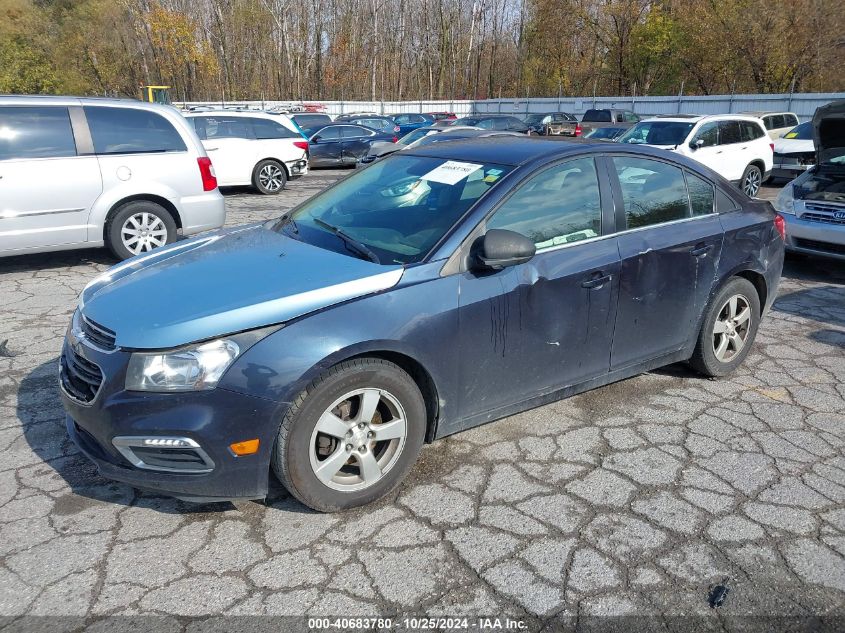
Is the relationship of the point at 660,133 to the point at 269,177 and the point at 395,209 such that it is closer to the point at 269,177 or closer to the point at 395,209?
the point at 269,177

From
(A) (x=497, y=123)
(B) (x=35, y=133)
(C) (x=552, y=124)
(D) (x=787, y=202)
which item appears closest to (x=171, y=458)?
(B) (x=35, y=133)

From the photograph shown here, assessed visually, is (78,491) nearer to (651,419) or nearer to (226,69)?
(651,419)

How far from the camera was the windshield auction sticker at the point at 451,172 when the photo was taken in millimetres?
3695

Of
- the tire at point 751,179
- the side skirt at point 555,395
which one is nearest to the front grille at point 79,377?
the side skirt at point 555,395

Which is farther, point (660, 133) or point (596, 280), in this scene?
point (660, 133)

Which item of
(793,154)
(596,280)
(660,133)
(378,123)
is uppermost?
(378,123)

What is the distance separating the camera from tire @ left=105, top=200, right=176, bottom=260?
7.28m

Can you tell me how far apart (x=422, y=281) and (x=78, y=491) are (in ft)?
6.50

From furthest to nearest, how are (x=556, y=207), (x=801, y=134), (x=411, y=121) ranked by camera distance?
(x=411, y=121)
(x=801, y=134)
(x=556, y=207)

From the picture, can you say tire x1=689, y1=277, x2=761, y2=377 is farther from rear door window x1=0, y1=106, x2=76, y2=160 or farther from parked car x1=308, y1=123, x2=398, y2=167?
parked car x1=308, y1=123, x2=398, y2=167

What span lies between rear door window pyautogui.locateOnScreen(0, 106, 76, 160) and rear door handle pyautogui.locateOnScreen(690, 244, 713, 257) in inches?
242

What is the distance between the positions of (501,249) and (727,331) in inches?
88.8

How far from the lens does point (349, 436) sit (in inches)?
118

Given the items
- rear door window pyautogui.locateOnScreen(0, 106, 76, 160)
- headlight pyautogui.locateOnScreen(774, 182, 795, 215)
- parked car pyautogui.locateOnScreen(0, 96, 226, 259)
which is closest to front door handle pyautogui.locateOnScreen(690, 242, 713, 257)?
headlight pyautogui.locateOnScreen(774, 182, 795, 215)
